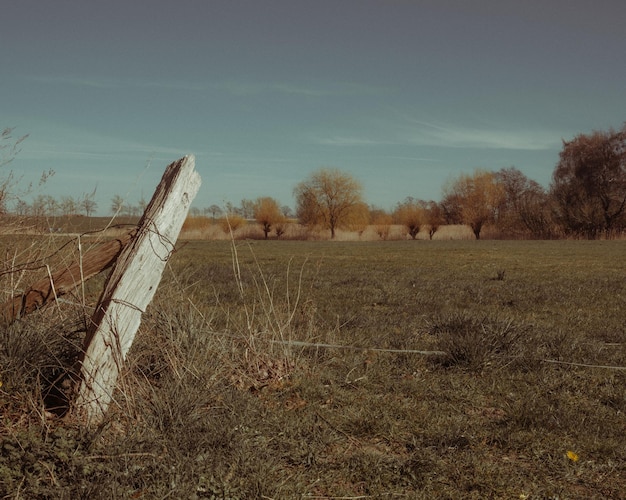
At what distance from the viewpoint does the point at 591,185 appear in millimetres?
56719

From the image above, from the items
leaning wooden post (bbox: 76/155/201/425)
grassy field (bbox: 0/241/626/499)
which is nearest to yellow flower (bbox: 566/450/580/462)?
grassy field (bbox: 0/241/626/499)

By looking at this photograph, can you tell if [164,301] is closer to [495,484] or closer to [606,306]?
[495,484]

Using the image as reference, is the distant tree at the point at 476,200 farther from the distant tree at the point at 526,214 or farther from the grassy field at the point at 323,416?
the grassy field at the point at 323,416

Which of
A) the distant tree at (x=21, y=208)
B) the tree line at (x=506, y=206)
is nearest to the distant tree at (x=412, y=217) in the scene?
the tree line at (x=506, y=206)

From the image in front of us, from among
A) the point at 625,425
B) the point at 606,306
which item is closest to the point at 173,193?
the point at 625,425

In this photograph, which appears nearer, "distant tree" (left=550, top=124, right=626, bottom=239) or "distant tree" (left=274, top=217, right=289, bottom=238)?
"distant tree" (left=550, top=124, right=626, bottom=239)

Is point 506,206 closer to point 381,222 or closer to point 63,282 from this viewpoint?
point 381,222

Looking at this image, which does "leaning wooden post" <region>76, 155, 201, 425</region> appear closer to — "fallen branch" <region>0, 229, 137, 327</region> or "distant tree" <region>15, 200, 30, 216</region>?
"fallen branch" <region>0, 229, 137, 327</region>

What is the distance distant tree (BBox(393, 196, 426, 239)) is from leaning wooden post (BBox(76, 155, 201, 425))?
Answer: 179 feet

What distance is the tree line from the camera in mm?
53938

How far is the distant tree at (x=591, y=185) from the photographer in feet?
173

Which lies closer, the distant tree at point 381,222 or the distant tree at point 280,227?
the distant tree at point 381,222

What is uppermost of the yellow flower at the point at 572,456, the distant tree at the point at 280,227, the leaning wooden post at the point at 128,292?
the distant tree at the point at 280,227

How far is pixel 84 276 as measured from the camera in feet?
13.2
